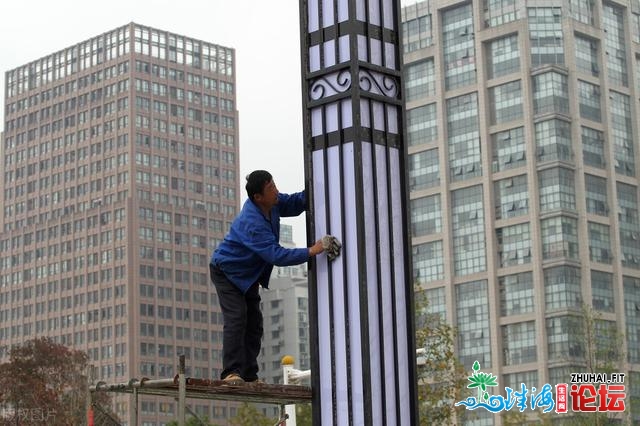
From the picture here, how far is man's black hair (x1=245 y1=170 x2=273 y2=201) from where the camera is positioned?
7590mm

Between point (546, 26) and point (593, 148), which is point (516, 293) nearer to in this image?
point (593, 148)

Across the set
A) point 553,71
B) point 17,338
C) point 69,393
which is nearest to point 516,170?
point 553,71

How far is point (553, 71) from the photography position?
75.0 meters

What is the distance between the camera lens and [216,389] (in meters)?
7.16

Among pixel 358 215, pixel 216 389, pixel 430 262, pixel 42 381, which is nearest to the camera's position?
pixel 216 389

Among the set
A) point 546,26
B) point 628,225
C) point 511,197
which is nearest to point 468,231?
point 511,197

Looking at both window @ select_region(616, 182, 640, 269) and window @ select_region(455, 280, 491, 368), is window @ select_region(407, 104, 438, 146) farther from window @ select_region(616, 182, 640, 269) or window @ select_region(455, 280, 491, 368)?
window @ select_region(616, 182, 640, 269)

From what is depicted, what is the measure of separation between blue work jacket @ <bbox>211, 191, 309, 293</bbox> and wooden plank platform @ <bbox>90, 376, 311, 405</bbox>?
2.02ft

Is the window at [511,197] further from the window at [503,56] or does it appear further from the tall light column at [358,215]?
the tall light column at [358,215]

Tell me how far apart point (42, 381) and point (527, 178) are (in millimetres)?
29466

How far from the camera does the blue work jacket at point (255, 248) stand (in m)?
7.36

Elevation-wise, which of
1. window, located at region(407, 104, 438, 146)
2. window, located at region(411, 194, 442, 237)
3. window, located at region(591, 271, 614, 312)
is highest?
window, located at region(407, 104, 438, 146)

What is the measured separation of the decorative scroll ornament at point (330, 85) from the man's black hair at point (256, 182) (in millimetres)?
526

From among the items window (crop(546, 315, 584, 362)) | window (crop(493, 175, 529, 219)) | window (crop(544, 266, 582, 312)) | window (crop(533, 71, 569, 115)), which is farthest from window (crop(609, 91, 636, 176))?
window (crop(546, 315, 584, 362))
